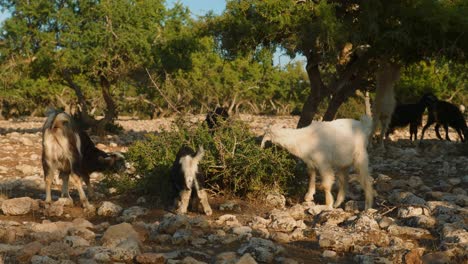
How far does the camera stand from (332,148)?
27.2ft

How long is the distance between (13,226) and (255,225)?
2.77m

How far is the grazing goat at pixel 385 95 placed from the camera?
14805mm

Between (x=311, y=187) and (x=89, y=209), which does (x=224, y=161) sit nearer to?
(x=311, y=187)

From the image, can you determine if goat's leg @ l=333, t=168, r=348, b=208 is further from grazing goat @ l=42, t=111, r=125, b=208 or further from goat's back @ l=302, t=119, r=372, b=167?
grazing goat @ l=42, t=111, r=125, b=208

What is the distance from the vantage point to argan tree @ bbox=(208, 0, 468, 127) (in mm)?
11836

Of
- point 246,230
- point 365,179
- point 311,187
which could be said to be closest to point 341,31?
point 311,187

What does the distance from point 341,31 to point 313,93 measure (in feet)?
7.06

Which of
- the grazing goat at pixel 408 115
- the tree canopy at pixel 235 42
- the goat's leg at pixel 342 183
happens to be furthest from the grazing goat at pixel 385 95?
the goat's leg at pixel 342 183

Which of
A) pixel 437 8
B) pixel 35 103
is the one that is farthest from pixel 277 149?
pixel 35 103

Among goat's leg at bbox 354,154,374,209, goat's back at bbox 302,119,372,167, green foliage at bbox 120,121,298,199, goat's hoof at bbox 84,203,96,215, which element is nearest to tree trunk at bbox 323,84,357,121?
green foliage at bbox 120,121,298,199

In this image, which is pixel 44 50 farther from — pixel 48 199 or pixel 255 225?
pixel 255 225

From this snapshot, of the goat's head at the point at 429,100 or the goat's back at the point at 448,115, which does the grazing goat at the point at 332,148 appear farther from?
the goat's back at the point at 448,115

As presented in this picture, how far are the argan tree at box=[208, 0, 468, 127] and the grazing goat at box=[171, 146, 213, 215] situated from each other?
4.70 meters

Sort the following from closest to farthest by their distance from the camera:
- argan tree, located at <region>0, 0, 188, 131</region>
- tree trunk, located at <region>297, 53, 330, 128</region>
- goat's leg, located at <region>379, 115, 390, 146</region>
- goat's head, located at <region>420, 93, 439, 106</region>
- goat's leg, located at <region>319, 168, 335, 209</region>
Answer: goat's leg, located at <region>319, 168, 335, 209</region> < tree trunk, located at <region>297, 53, 330, 128</region> < goat's leg, located at <region>379, 115, 390, 146</region> < goat's head, located at <region>420, 93, 439, 106</region> < argan tree, located at <region>0, 0, 188, 131</region>
